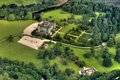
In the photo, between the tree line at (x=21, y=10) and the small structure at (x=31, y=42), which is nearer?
the small structure at (x=31, y=42)

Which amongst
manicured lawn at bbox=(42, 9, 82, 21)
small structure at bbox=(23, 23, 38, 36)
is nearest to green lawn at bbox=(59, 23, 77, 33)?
manicured lawn at bbox=(42, 9, 82, 21)

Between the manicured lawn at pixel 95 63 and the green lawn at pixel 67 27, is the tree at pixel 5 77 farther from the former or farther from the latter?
the green lawn at pixel 67 27

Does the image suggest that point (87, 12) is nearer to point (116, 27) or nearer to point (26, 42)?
point (116, 27)

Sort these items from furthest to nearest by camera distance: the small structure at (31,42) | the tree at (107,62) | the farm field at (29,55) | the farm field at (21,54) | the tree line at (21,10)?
1. the tree line at (21,10)
2. the small structure at (31,42)
3. the tree at (107,62)
4. the farm field at (29,55)
5. the farm field at (21,54)

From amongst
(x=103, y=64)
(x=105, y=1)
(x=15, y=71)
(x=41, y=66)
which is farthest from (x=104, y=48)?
(x=105, y=1)

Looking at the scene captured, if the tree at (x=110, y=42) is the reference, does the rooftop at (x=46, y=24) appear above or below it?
above

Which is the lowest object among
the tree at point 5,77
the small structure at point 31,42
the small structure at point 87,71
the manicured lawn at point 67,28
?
the small structure at point 87,71

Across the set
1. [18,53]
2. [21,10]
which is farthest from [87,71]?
[21,10]

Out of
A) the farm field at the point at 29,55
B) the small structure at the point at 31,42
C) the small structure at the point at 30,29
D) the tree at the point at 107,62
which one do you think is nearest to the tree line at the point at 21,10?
the small structure at the point at 30,29

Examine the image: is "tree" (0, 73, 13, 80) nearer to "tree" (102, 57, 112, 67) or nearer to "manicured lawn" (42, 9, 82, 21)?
"tree" (102, 57, 112, 67)

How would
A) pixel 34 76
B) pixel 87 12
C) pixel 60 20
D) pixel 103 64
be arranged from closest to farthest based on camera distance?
pixel 34 76 → pixel 103 64 → pixel 60 20 → pixel 87 12
